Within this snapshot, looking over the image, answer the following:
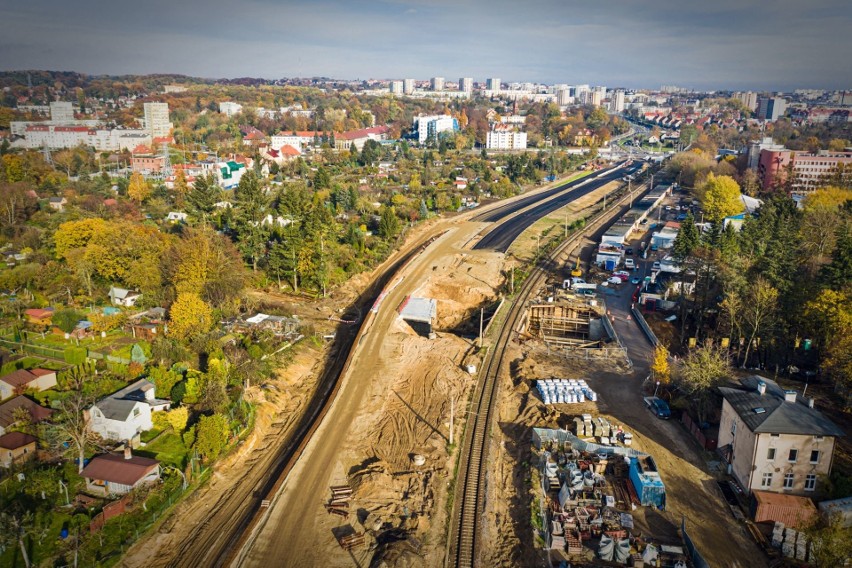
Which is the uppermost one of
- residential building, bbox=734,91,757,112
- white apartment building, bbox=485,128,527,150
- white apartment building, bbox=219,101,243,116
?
residential building, bbox=734,91,757,112

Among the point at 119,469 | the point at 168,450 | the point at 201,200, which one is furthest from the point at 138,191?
the point at 119,469

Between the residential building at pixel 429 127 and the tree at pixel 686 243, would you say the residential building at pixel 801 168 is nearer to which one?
the tree at pixel 686 243

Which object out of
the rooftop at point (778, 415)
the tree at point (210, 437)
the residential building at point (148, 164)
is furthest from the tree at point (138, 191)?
the rooftop at point (778, 415)

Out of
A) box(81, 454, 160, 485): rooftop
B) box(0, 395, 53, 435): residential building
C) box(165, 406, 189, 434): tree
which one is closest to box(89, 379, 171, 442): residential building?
box(165, 406, 189, 434): tree

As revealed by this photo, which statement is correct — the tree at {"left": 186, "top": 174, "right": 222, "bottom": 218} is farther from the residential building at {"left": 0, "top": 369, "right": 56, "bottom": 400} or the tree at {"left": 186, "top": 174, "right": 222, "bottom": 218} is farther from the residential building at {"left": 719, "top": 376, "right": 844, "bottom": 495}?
the residential building at {"left": 719, "top": 376, "right": 844, "bottom": 495}

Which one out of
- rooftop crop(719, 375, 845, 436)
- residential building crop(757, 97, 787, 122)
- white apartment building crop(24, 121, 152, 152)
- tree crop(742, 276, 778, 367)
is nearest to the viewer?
rooftop crop(719, 375, 845, 436)

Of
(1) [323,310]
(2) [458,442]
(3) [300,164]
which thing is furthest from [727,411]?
(3) [300,164]
